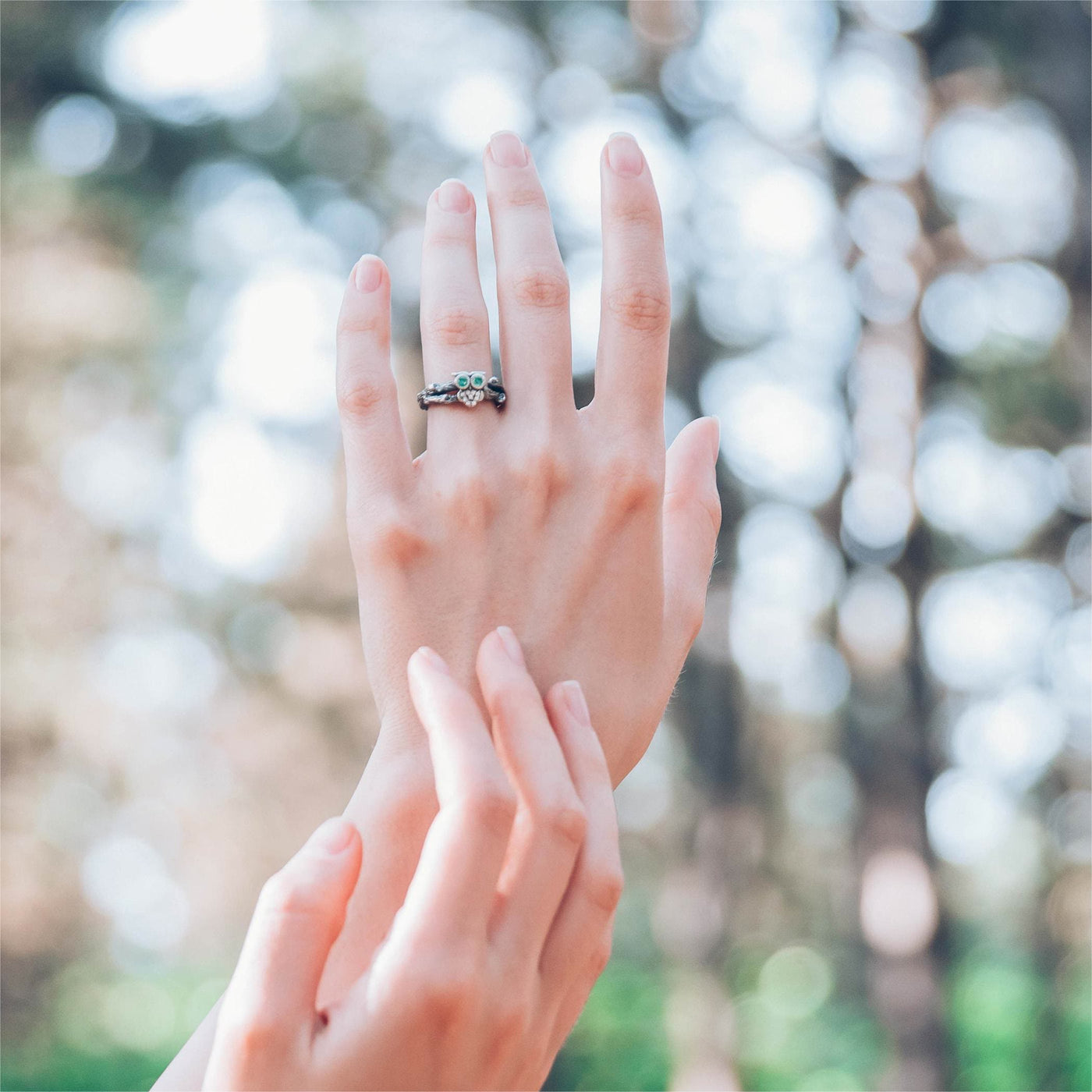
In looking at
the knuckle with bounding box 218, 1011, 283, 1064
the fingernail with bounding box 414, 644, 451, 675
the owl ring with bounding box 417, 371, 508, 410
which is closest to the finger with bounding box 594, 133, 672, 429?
the owl ring with bounding box 417, 371, 508, 410

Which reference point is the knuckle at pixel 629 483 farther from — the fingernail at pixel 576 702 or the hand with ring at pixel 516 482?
the fingernail at pixel 576 702

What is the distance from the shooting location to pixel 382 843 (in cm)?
106

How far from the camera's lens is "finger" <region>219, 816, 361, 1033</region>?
0.78 metres

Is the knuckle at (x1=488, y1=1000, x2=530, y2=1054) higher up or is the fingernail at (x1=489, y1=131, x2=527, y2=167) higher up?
the fingernail at (x1=489, y1=131, x2=527, y2=167)

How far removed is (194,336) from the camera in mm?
7859

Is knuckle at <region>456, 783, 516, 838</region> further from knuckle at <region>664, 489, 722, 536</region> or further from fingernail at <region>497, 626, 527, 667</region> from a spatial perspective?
knuckle at <region>664, 489, 722, 536</region>

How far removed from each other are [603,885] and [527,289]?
0.63 meters

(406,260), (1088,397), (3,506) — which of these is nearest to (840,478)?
(1088,397)

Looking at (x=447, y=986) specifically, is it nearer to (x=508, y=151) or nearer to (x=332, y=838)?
(x=332, y=838)

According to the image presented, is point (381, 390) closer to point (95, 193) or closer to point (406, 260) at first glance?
point (406, 260)

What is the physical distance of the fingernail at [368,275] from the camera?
44.1 inches

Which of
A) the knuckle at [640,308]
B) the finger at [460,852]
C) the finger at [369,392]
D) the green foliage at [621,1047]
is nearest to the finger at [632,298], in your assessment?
the knuckle at [640,308]

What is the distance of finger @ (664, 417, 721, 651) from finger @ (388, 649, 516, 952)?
393 millimetres

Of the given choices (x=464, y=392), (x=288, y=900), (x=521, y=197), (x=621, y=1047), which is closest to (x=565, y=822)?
(x=288, y=900)
